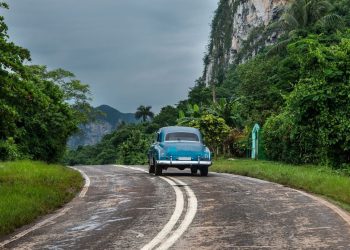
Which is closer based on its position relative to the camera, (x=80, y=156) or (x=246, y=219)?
(x=246, y=219)

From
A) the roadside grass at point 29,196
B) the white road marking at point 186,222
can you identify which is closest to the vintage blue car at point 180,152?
the roadside grass at point 29,196

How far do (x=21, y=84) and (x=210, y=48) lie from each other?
14839 centimetres

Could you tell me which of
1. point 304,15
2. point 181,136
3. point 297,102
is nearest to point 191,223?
point 181,136

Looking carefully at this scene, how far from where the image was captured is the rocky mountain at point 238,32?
4476 inches

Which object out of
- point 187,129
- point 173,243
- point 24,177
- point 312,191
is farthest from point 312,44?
point 173,243

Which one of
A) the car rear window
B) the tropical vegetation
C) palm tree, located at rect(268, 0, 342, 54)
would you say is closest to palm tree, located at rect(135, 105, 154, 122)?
the tropical vegetation

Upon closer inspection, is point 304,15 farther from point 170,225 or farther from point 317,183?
point 170,225

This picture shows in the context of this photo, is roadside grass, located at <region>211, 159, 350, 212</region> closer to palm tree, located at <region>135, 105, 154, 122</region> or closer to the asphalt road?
the asphalt road

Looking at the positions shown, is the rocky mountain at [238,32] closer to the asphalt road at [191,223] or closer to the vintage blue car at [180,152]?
the vintage blue car at [180,152]

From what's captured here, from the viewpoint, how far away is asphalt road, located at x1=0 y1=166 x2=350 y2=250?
6777 mm

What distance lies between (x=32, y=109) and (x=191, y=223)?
7.30 meters

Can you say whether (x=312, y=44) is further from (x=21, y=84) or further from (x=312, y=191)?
(x=21, y=84)

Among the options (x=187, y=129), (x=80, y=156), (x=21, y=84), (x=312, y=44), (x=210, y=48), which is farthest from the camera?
(x=210, y=48)

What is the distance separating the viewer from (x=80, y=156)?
99875mm
